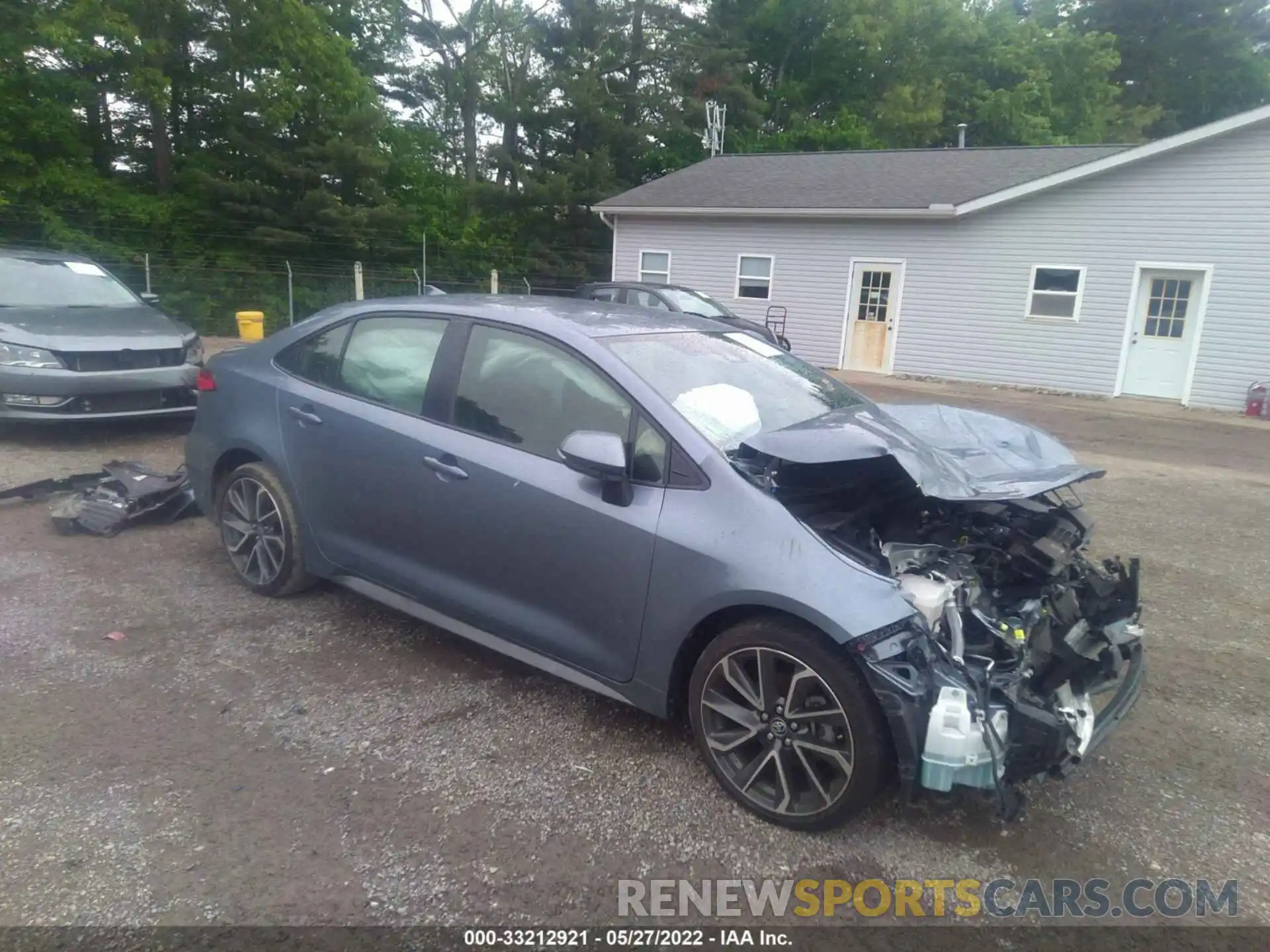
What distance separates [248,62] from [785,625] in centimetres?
2756

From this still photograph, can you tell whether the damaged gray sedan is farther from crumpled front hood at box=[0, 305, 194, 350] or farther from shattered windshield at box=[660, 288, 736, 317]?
shattered windshield at box=[660, 288, 736, 317]

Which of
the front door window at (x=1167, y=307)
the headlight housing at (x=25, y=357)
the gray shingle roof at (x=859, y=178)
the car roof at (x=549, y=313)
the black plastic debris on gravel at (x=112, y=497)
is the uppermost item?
the gray shingle roof at (x=859, y=178)

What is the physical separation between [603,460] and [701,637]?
70 cm

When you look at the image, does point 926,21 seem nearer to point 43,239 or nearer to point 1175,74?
point 1175,74

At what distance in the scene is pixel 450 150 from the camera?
3547 cm

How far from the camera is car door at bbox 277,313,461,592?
12.6ft

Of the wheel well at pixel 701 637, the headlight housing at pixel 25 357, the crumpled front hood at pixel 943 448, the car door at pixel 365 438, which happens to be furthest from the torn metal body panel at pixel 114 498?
the crumpled front hood at pixel 943 448

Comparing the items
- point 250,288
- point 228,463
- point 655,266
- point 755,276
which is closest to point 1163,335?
point 755,276

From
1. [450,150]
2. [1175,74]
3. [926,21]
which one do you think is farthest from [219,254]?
[1175,74]

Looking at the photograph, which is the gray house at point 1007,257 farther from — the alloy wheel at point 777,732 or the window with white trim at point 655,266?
the alloy wheel at point 777,732

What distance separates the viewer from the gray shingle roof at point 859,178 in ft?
55.0

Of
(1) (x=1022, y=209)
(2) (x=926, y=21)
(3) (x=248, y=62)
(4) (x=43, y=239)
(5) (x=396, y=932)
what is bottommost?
(5) (x=396, y=932)

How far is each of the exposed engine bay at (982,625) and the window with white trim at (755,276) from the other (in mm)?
15583

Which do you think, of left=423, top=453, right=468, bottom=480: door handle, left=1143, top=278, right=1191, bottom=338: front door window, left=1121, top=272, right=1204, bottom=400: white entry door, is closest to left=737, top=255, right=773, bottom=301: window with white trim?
left=1121, top=272, right=1204, bottom=400: white entry door
